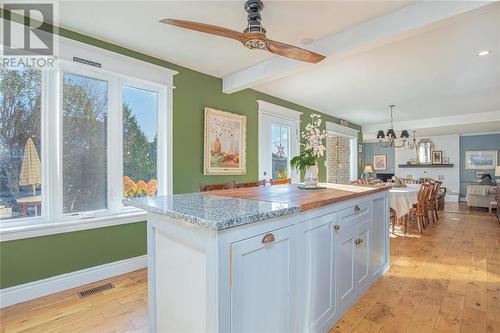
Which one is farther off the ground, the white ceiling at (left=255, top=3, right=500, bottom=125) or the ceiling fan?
the white ceiling at (left=255, top=3, right=500, bottom=125)

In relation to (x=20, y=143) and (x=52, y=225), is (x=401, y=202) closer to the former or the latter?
(x=52, y=225)

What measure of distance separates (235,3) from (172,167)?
202cm

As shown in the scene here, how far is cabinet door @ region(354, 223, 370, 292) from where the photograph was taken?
2.16 m

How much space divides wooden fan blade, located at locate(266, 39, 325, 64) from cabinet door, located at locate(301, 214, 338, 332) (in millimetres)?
1353

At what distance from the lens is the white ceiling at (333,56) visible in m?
2.18

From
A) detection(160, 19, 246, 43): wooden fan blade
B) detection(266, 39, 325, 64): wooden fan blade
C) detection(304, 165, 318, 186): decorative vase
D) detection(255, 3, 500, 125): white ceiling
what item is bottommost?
detection(304, 165, 318, 186): decorative vase

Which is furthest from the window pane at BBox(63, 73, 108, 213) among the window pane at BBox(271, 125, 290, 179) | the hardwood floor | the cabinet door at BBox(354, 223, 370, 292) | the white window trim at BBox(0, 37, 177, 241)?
the window pane at BBox(271, 125, 290, 179)

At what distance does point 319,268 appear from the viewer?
170cm

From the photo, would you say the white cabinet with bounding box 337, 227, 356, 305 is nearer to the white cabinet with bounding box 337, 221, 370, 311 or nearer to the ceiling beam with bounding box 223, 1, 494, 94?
the white cabinet with bounding box 337, 221, 370, 311

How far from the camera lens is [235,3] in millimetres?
2094

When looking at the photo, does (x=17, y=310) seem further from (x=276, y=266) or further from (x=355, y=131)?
(x=355, y=131)

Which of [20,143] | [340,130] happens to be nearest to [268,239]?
[20,143]

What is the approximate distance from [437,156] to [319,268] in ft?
34.4

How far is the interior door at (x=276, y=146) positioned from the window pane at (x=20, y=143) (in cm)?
309
